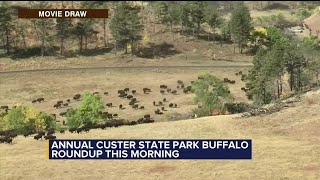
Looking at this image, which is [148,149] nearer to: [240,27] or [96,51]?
[240,27]

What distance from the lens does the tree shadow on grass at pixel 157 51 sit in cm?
13369

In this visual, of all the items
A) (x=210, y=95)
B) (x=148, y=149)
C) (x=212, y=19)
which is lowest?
(x=148, y=149)

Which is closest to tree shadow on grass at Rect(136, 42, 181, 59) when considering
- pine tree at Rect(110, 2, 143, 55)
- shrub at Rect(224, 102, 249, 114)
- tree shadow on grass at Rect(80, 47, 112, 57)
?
pine tree at Rect(110, 2, 143, 55)

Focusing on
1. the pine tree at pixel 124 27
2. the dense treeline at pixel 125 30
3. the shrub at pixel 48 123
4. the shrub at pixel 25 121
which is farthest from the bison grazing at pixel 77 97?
the dense treeline at pixel 125 30

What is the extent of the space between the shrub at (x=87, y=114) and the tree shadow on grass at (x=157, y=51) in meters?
54.0

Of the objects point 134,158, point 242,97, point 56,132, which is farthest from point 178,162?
point 242,97

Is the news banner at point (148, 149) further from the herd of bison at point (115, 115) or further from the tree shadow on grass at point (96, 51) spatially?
the tree shadow on grass at point (96, 51)

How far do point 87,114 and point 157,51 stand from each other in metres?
60.7

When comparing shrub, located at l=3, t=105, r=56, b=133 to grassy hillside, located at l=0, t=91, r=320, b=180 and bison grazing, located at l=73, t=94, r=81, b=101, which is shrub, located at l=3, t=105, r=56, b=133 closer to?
grassy hillside, located at l=0, t=91, r=320, b=180

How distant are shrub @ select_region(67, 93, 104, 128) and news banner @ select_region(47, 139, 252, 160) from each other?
14.0 m

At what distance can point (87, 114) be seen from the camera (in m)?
78.6

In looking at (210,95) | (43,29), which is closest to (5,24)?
(43,29)

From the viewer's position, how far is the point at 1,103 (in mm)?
97500

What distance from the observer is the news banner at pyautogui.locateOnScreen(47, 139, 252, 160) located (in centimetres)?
5722
